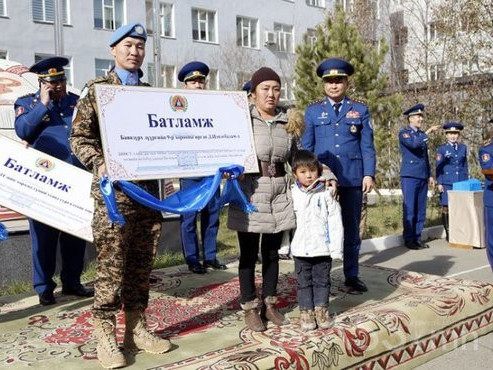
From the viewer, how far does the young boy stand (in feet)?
12.3

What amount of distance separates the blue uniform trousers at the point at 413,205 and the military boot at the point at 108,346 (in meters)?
5.90

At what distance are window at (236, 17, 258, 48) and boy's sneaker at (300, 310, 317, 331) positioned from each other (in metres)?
22.7

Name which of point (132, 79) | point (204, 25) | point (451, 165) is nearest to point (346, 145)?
point (132, 79)

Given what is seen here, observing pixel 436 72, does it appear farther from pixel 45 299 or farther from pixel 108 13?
pixel 108 13

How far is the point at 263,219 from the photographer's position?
3.67 metres

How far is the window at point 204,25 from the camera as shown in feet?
79.3

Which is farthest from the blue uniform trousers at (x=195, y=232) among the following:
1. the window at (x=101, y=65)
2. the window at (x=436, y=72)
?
the window at (x=101, y=65)

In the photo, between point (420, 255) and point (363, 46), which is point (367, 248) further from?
point (363, 46)

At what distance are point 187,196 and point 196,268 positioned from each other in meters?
2.50

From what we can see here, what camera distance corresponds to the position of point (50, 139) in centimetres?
476

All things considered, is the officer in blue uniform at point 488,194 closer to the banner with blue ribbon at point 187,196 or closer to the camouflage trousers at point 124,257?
the banner with blue ribbon at point 187,196

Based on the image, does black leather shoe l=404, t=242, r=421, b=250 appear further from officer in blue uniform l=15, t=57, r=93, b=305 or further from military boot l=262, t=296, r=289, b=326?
officer in blue uniform l=15, t=57, r=93, b=305

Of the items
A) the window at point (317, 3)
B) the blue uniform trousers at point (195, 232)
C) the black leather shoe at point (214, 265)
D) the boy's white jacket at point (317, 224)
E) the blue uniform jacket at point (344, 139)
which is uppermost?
the window at point (317, 3)

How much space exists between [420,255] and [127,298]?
5311mm
